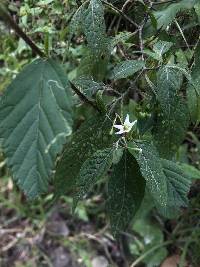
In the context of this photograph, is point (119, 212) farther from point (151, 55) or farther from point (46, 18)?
point (46, 18)

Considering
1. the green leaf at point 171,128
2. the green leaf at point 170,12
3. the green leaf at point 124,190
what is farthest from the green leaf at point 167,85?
the green leaf at point 170,12

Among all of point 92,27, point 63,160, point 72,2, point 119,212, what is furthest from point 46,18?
point 119,212

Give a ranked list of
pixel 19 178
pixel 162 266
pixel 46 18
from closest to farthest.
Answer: pixel 19 178 < pixel 46 18 < pixel 162 266

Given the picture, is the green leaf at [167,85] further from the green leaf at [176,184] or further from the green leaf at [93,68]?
the green leaf at [93,68]

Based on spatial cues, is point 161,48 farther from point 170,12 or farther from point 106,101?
point 106,101

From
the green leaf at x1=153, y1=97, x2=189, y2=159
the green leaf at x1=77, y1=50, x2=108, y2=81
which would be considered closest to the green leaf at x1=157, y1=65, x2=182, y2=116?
the green leaf at x1=153, y1=97, x2=189, y2=159
